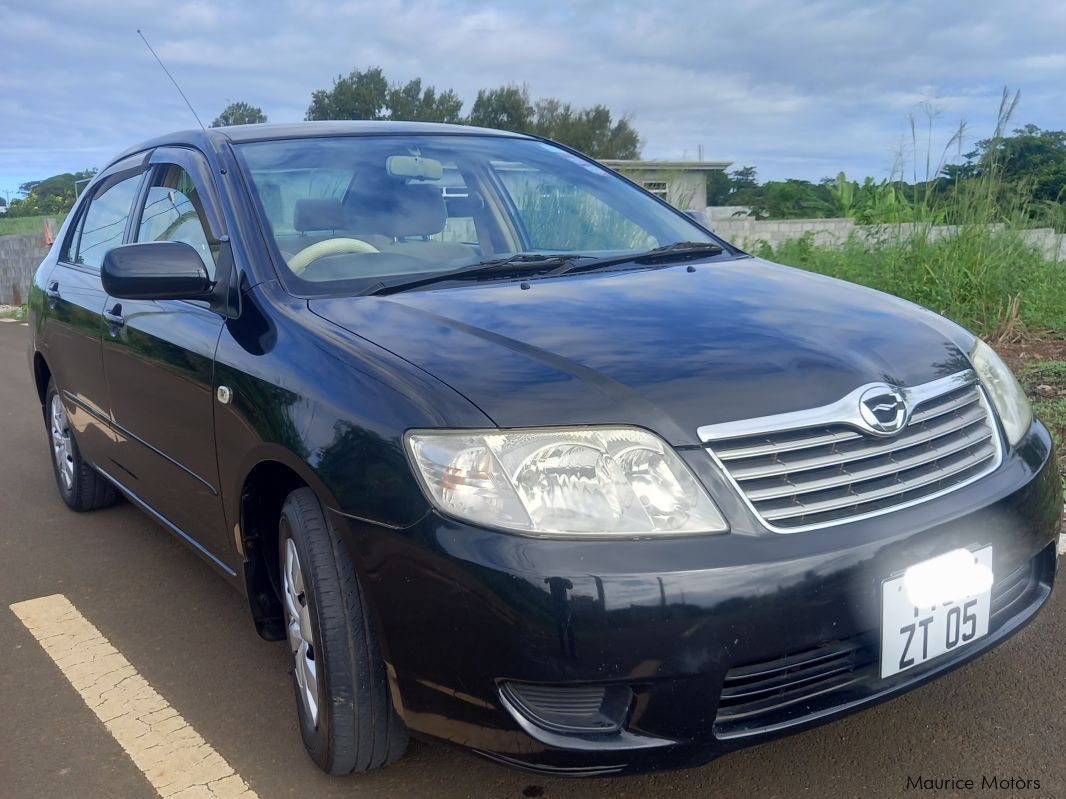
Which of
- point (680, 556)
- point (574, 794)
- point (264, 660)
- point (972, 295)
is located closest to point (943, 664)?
point (680, 556)

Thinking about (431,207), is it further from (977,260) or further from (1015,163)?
(1015,163)

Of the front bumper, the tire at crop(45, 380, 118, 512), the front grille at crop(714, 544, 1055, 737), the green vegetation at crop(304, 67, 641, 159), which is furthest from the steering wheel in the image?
the green vegetation at crop(304, 67, 641, 159)

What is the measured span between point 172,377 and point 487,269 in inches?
38.8

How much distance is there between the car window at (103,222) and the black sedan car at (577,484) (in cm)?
109

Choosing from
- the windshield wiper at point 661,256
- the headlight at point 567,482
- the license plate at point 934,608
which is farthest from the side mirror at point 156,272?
the license plate at point 934,608

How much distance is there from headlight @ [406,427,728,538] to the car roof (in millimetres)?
1739

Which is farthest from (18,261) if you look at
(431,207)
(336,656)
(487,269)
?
(336,656)

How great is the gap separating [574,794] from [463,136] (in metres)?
Result: 2.31

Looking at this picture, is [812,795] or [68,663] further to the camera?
[68,663]

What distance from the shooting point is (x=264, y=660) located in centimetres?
312

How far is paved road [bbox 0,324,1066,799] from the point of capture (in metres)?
2.37

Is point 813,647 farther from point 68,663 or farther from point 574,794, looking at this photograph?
point 68,663

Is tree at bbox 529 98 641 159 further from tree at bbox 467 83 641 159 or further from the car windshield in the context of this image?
the car windshield

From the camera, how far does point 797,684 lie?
2.02 meters
